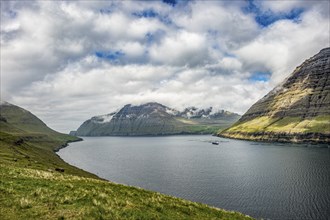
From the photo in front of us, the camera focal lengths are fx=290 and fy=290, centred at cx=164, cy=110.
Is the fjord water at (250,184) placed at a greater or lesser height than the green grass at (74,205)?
lesser

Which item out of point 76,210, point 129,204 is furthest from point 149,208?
point 76,210

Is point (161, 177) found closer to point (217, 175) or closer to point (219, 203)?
point (217, 175)

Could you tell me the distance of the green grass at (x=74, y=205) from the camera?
23869mm

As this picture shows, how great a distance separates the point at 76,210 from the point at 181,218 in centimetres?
1074

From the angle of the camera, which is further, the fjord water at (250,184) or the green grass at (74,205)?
the fjord water at (250,184)

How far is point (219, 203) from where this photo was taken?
8881cm

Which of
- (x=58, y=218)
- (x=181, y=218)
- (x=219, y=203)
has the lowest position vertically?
(x=219, y=203)

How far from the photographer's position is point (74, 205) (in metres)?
26.5

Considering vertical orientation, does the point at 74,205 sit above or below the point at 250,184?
above

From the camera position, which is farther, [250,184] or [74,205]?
[250,184]

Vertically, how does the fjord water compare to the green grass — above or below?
below

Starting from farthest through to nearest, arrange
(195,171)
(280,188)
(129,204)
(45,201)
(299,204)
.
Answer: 1. (195,171)
2. (280,188)
3. (299,204)
4. (129,204)
5. (45,201)

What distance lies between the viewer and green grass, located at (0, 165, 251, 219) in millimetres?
23869

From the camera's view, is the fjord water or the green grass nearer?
the green grass
